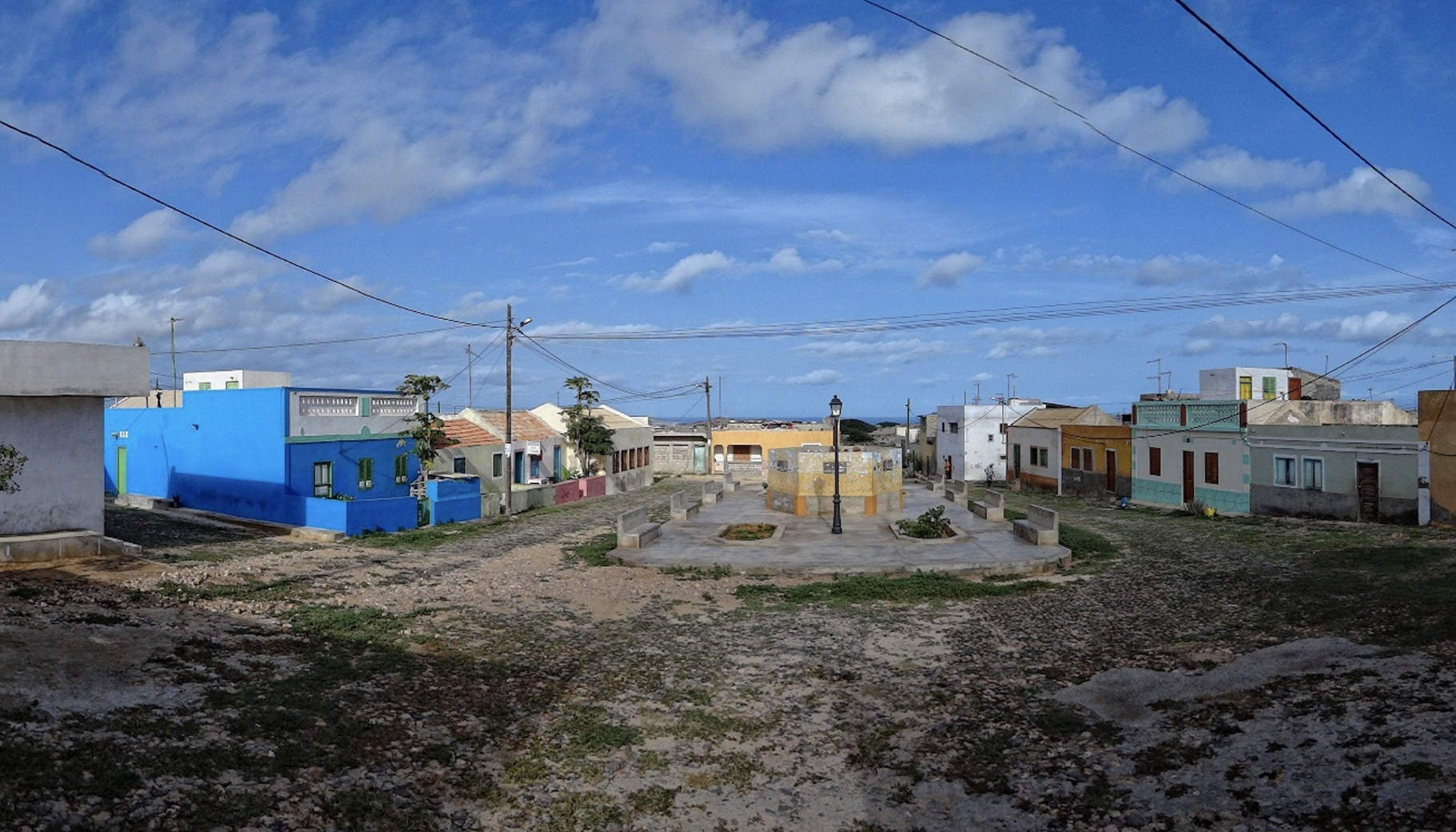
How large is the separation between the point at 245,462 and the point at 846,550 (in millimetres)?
18361

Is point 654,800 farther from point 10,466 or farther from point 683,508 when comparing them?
point 683,508

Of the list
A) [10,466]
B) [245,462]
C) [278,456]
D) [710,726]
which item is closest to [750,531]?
[278,456]

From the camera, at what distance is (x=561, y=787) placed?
7.90m

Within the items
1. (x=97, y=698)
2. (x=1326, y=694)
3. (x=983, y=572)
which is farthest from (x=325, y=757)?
(x=983, y=572)

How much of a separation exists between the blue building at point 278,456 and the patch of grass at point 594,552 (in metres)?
6.55

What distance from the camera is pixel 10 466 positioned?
47.6 ft

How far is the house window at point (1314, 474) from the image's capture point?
29812mm

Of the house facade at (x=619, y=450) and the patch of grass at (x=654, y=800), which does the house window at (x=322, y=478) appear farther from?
the patch of grass at (x=654, y=800)

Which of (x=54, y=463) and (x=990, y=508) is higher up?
(x=54, y=463)

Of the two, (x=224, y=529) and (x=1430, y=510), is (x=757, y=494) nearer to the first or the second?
(x=224, y=529)

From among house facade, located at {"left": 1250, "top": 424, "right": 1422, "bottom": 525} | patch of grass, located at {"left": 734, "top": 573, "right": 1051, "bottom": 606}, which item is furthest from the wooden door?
patch of grass, located at {"left": 734, "top": 573, "right": 1051, "bottom": 606}

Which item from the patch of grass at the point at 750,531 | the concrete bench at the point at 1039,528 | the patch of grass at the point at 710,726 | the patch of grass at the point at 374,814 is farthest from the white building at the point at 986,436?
the patch of grass at the point at 374,814

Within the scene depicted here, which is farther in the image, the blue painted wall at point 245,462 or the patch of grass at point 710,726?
the blue painted wall at point 245,462

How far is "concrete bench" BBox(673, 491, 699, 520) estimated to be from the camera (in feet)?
95.8
